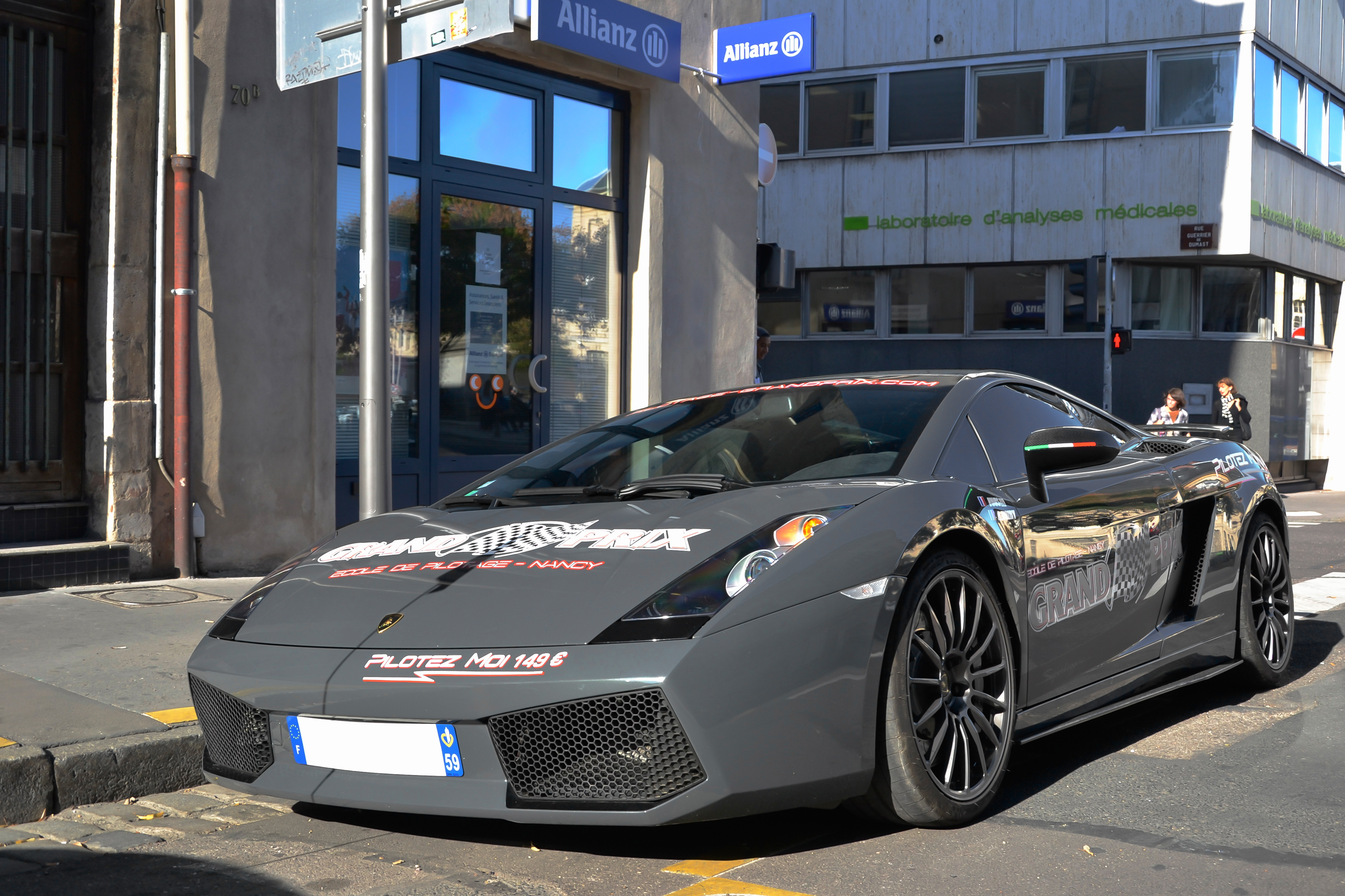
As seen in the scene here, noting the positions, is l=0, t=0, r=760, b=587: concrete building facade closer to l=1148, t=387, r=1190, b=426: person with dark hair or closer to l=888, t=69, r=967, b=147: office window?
l=1148, t=387, r=1190, b=426: person with dark hair

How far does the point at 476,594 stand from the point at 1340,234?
27815 mm

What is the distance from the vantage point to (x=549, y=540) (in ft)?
11.7

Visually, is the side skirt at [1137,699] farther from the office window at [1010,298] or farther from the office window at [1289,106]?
the office window at [1289,106]

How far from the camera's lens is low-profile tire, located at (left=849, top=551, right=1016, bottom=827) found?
11.0 feet

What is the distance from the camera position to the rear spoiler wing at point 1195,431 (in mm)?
5715

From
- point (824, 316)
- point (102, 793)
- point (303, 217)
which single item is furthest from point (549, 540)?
point (824, 316)

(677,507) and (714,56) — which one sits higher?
(714,56)

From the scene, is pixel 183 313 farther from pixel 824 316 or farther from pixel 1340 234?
pixel 1340 234

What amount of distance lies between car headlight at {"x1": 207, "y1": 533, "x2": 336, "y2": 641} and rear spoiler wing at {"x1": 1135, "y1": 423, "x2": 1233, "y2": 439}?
3422 millimetres

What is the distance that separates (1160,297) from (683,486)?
22.5 m

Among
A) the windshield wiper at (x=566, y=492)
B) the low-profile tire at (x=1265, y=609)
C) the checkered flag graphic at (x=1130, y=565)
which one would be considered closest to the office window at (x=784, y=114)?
the low-profile tire at (x=1265, y=609)

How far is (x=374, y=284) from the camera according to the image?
584 centimetres

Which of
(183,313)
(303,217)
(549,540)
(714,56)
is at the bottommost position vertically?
(549,540)

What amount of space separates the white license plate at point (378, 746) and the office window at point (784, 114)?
78.7 ft
